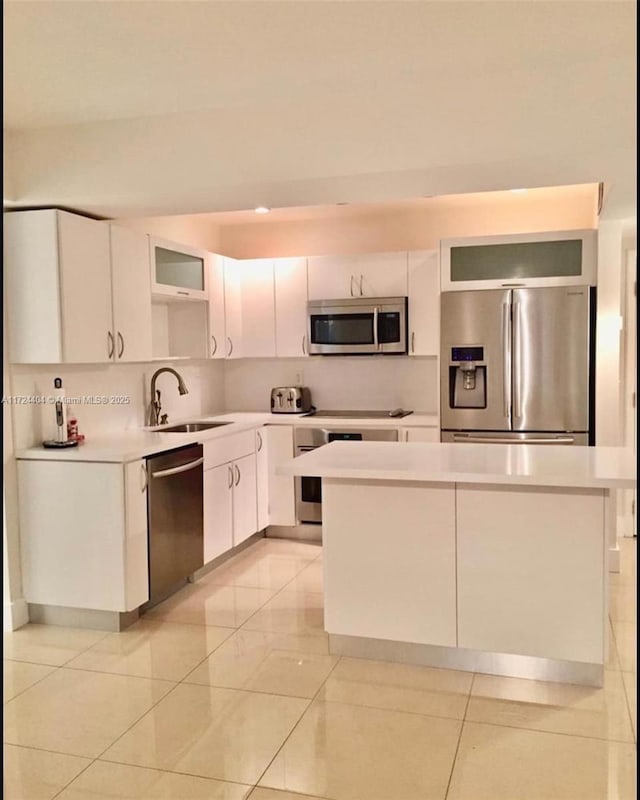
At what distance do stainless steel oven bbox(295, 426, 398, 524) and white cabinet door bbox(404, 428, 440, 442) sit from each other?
0.21m

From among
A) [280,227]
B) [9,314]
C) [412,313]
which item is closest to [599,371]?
[412,313]

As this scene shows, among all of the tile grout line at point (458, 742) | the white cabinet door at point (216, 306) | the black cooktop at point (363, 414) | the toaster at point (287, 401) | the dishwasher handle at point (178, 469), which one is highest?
the white cabinet door at point (216, 306)

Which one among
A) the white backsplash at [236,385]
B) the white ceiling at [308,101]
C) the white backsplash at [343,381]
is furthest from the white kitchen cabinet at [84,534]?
the white backsplash at [343,381]

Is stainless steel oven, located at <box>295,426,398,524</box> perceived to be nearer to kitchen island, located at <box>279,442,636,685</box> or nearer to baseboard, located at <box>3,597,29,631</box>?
kitchen island, located at <box>279,442,636,685</box>

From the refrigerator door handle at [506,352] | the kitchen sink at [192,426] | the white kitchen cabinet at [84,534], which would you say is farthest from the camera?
the kitchen sink at [192,426]

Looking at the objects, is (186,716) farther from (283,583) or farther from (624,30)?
(624,30)

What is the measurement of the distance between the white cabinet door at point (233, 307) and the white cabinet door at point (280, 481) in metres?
0.71

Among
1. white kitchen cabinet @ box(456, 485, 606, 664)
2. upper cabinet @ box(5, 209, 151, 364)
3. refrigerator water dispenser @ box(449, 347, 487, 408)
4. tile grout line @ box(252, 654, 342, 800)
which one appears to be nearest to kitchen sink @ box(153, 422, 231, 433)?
upper cabinet @ box(5, 209, 151, 364)

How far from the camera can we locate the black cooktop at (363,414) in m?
5.08

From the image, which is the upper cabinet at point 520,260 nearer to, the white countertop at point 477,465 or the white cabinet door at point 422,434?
the white cabinet door at point 422,434

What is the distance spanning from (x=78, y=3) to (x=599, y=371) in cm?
352

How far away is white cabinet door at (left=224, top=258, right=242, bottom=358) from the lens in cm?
521

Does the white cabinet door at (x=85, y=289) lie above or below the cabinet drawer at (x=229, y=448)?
above

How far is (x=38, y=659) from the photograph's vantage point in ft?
10.6
